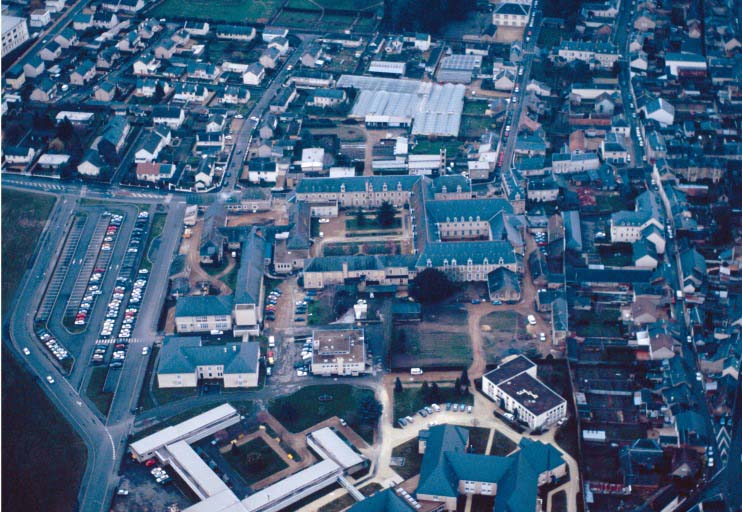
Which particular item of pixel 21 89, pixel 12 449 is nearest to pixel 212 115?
pixel 21 89

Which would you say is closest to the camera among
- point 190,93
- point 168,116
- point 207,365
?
point 207,365

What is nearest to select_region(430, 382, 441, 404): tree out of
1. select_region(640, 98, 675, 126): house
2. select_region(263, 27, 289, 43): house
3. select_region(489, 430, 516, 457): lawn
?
select_region(489, 430, 516, 457): lawn

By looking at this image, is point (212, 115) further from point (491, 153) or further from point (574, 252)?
point (574, 252)

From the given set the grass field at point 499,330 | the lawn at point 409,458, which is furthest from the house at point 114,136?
the lawn at point 409,458

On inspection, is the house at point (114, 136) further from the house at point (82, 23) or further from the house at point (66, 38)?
the house at point (82, 23)

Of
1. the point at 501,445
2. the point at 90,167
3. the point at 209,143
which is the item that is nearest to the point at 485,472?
the point at 501,445

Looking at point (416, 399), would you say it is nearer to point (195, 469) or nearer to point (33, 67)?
point (195, 469)

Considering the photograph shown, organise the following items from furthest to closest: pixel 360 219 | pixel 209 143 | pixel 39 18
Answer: pixel 39 18
pixel 209 143
pixel 360 219
